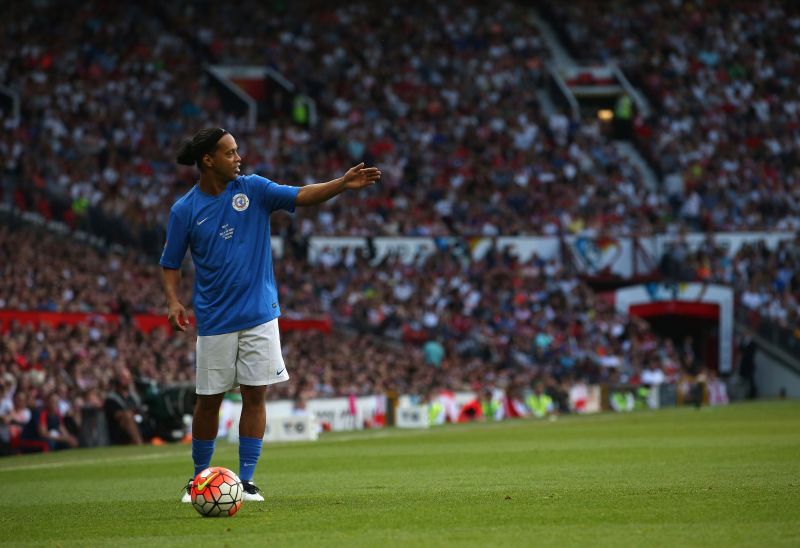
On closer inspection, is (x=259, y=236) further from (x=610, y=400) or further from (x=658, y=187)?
(x=658, y=187)

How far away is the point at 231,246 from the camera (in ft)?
32.2

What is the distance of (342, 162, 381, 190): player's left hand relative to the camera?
942 cm

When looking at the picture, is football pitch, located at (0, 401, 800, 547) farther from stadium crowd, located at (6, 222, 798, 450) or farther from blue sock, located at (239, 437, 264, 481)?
stadium crowd, located at (6, 222, 798, 450)

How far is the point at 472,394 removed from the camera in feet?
105

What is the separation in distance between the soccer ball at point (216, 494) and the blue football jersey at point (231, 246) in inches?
43.9

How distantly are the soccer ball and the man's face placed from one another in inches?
81.1

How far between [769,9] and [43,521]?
4752 cm

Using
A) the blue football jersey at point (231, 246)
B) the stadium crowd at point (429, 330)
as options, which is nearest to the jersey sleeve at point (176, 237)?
the blue football jersey at point (231, 246)

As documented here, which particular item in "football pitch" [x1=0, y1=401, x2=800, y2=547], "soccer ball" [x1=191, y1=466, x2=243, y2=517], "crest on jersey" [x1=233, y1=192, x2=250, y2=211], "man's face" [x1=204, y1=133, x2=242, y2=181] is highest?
"man's face" [x1=204, y1=133, x2=242, y2=181]

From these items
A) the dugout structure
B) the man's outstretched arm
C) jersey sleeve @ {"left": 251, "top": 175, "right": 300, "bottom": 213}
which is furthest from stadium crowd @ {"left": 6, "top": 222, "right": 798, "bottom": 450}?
the man's outstretched arm

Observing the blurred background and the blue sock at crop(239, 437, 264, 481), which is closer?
the blue sock at crop(239, 437, 264, 481)

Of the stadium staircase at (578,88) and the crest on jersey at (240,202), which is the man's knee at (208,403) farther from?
the stadium staircase at (578,88)

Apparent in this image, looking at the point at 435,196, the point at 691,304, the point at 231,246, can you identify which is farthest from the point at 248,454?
the point at 435,196

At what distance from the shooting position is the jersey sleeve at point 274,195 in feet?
32.1
